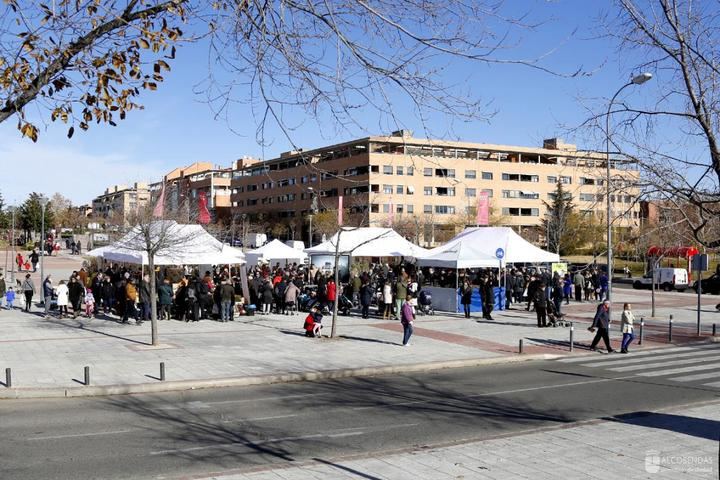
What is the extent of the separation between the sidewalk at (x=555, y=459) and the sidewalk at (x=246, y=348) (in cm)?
684

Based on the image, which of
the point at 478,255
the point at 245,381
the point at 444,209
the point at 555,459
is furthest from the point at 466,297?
the point at 444,209

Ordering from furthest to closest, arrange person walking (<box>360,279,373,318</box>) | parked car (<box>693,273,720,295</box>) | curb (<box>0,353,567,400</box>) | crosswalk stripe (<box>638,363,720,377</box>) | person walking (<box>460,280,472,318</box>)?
parked car (<box>693,273,720,295</box>) < person walking (<box>460,280,472,318</box>) < person walking (<box>360,279,373,318</box>) < crosswalk stripe (<box>638,363,720,377</box>) < curb (<box>0,353,567,400</box>)

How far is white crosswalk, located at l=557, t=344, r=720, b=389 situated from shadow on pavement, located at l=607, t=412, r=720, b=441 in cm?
417

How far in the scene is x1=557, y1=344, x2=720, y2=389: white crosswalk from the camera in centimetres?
1586

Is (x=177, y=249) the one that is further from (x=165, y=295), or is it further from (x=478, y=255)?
(x=478, y=255)

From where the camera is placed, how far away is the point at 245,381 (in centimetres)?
1477

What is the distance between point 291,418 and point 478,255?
66.3 feet

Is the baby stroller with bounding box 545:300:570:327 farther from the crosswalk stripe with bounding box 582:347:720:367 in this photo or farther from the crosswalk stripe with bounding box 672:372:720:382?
the crosswalk stripe with bounding box 672:372:720:382

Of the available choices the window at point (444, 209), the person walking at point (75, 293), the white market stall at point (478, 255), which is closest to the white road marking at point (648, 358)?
the white market stall at point (478, 255)

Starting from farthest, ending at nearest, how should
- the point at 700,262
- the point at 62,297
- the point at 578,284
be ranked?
1. the point at 578,284
2. the point at 62,297
3. the point at 700,262

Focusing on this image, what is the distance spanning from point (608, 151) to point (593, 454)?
3.81m

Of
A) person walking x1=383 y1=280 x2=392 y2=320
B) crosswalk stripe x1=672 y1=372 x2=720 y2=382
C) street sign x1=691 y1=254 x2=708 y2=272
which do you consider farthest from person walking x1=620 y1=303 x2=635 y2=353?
person walking x1=383 y1=280 x2=392 y2=320

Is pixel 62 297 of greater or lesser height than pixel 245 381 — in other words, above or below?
above

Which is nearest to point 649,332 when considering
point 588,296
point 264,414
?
point 588,296
